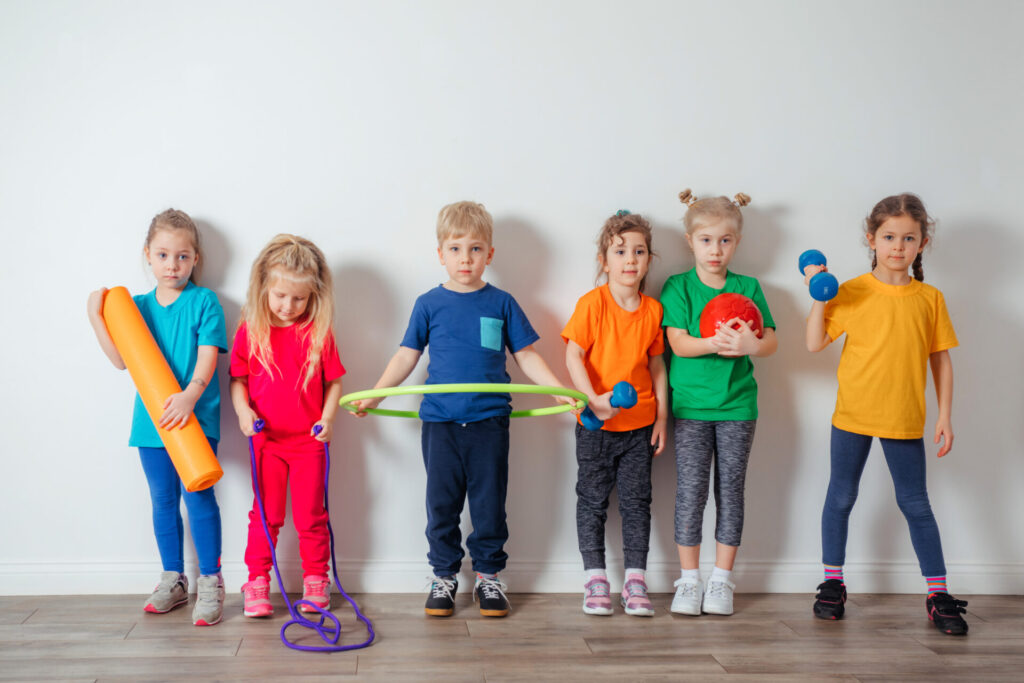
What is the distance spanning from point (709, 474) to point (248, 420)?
1478 mm

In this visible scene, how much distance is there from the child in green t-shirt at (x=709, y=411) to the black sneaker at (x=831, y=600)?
0.27 m

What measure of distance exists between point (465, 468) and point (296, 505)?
546mm

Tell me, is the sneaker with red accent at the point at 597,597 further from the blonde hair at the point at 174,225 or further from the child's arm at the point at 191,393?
the blonde hair at the point at 174,225

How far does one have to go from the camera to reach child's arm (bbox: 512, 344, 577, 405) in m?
2.40

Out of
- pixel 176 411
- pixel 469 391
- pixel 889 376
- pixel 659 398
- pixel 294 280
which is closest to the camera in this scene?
pixel 469 391

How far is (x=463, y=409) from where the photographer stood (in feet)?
7.63

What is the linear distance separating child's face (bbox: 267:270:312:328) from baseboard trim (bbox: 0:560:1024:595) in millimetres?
844

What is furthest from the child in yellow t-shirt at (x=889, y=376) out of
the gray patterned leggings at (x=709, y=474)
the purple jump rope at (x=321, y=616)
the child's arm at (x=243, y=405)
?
the child's arm at (x=243, y=405)

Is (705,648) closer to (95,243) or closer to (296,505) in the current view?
(296,505)

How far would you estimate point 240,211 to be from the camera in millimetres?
2510

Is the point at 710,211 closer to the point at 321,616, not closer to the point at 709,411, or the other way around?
the point at 709,411

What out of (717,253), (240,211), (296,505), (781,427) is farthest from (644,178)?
(296,505)

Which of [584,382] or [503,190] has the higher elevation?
[503,190]

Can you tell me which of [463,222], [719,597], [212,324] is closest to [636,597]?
[719,597]
